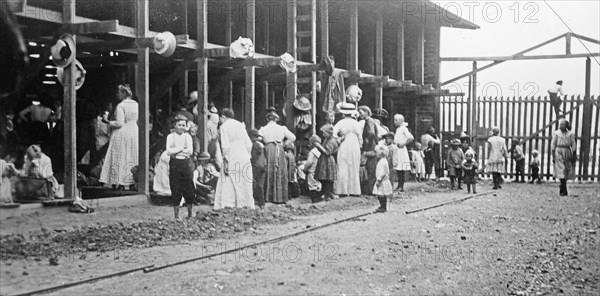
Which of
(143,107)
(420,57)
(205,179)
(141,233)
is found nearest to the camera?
(141,233)

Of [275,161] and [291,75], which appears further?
[291,75]

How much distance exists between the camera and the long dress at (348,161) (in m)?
14.4

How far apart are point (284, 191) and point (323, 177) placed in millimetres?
1157

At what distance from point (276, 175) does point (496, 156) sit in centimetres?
842

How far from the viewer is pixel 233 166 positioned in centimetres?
1127

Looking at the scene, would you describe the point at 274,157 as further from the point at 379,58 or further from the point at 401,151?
the point at 379,58

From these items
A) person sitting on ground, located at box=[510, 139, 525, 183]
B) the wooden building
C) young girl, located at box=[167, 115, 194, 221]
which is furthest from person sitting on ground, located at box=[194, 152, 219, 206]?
person sitting on ground, located at box=[510, 139, 525, 183]

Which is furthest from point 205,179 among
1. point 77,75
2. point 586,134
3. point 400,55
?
point 586,134

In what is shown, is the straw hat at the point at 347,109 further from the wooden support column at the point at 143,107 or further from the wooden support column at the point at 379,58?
the wooden support column at the point at 143,107

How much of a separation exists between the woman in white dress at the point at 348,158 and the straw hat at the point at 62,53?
21.4 ft

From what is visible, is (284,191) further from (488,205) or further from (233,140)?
(488,205)

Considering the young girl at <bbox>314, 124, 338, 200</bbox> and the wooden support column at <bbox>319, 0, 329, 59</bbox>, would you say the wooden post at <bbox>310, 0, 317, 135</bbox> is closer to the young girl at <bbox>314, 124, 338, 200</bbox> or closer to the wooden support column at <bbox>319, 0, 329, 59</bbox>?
the wooden support column at <bbox>319, 0, 329, 59</bbox>

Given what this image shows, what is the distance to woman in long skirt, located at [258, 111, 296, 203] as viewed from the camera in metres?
12.2

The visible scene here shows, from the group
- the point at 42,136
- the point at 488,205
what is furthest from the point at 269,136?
the point at 488,205
